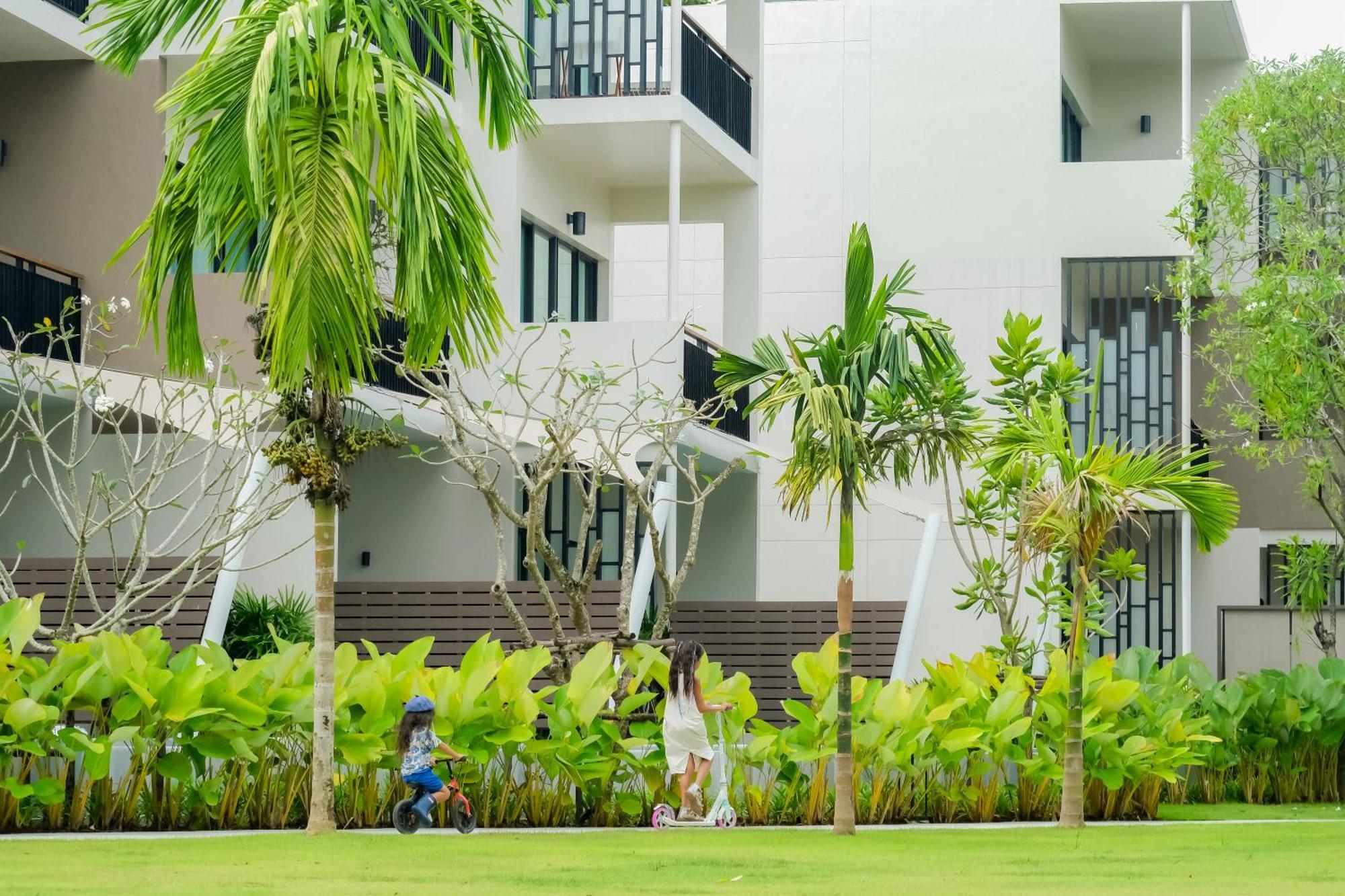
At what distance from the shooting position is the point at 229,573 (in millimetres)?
14742

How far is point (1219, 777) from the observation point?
653 inches

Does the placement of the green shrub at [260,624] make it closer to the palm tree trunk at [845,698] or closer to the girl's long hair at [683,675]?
the girl's long hair at [683,675]

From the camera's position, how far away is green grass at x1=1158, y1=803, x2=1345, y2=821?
15.2 m

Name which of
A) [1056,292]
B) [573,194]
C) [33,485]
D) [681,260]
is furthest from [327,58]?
[681,260]

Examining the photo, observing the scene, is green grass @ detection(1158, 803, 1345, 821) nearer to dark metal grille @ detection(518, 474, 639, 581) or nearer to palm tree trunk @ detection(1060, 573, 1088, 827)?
palm tree trunk @ detection(1060, 573, 1088, 827)

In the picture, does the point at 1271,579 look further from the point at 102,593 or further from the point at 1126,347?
the point at 102,593

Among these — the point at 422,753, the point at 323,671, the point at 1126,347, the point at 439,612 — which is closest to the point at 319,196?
the point at 323,671

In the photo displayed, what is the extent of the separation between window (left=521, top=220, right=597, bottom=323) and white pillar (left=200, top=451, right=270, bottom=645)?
621 centimetres

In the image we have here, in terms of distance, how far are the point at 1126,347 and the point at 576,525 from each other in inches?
298

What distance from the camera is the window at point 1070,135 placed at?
25.1m

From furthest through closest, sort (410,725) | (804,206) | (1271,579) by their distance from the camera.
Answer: (804,206) → (1271,579) → (410,725)

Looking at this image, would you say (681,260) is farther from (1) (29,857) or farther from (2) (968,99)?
(1) (29,857)

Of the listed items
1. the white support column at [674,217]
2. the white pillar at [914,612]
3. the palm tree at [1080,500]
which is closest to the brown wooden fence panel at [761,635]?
the white pillar at [914,612]

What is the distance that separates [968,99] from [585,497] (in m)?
11.6
